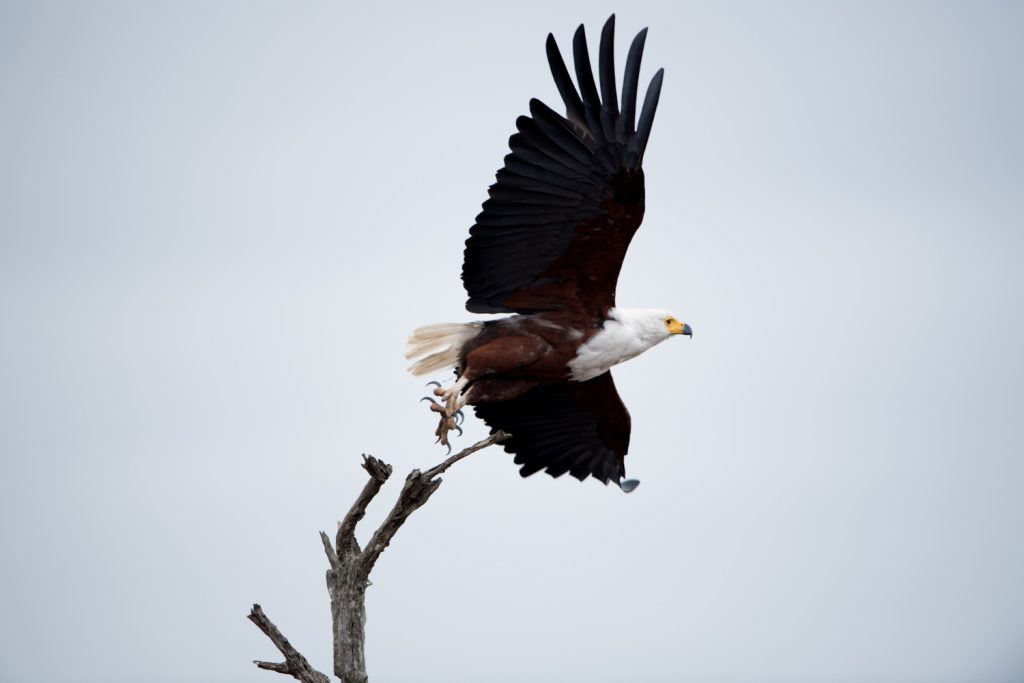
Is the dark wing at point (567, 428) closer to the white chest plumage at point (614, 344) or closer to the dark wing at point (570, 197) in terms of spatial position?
the white chest plumage at point (614, 344)

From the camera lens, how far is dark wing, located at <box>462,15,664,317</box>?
7.05m

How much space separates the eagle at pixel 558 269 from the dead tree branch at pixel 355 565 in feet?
3.60

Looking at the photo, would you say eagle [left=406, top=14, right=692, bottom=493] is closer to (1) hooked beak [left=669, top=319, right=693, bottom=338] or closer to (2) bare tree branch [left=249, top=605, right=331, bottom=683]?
(1) hooked beak [left=669, top=319, right=693, bottom=338]

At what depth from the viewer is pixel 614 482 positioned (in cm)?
891

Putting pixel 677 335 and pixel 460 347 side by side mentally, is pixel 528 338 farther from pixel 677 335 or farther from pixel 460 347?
pixel 677 335

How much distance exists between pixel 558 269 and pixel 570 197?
60 cm

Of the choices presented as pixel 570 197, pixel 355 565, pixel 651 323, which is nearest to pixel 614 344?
pixel 651 323

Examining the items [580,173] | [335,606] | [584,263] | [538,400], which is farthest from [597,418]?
[335,606]

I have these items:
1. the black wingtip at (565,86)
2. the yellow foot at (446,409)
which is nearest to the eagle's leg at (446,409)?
the yellow foot at (446,409)

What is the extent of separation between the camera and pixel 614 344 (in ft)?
25.5

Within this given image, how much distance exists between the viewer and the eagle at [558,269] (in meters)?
7.07

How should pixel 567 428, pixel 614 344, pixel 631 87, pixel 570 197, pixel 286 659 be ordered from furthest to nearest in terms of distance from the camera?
pixel 567 428 < pixel 614 344 < pixel 570 197 < pixel 631 87 < pixel 286 659

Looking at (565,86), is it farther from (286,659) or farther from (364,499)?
(286,659)

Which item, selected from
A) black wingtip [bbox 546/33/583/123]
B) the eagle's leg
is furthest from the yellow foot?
black wingtip [bbox 546/33/583/123]
